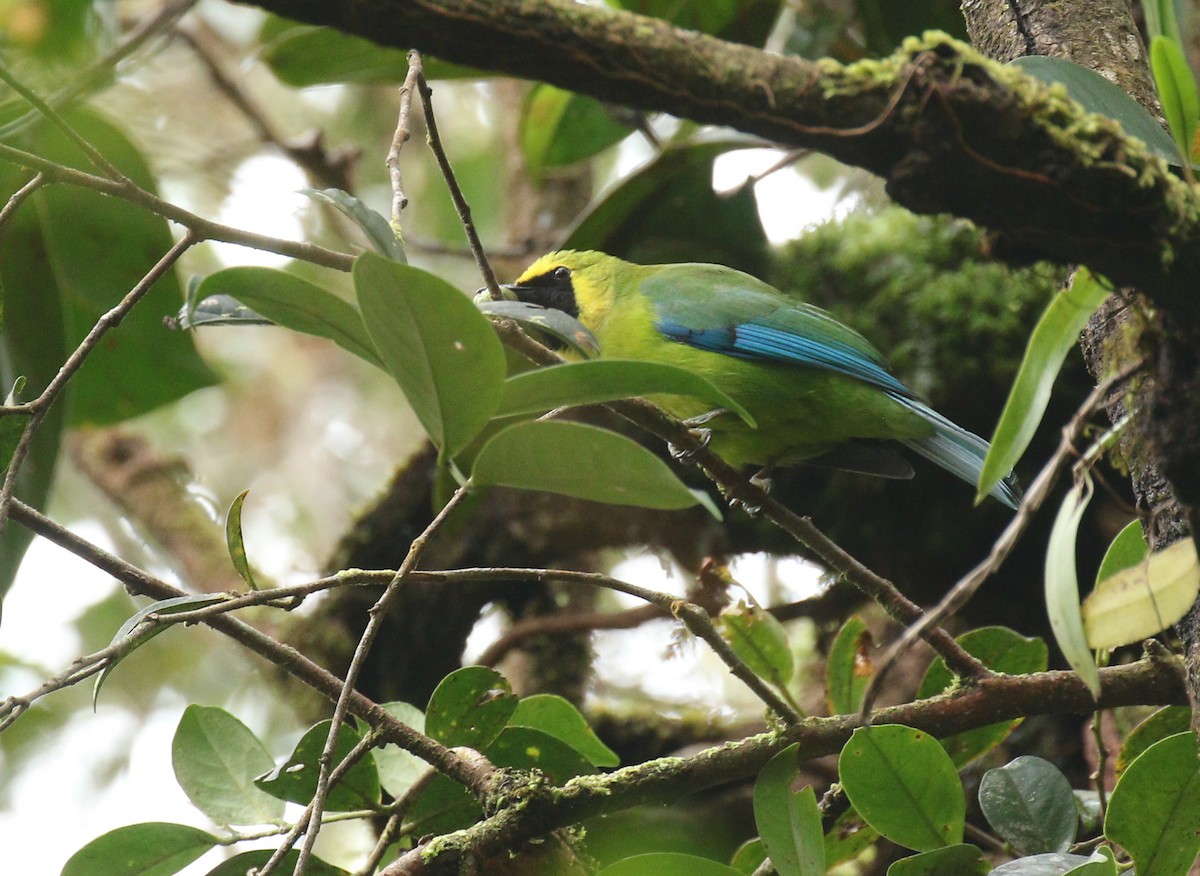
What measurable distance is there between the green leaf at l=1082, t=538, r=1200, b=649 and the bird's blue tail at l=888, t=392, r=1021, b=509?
68.2 inches

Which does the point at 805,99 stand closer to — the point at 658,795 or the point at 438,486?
the point at 658,795

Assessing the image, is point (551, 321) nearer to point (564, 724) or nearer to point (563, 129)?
point (564, 724)

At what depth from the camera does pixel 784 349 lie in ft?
10.7

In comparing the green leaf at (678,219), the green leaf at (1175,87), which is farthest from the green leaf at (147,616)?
the green leaf at (678,219)

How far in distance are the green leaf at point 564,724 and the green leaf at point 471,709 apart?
163 millimetres

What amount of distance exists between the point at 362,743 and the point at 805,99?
1160mm

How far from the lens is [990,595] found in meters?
3.69

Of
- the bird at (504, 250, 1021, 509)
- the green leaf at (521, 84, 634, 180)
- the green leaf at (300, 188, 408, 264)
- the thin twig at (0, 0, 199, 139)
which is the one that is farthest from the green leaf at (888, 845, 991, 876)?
the green leaf at (521, 84, 634, 180)

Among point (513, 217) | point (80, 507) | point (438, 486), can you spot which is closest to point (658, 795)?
point (438, 486)

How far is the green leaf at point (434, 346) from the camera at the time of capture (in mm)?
1300

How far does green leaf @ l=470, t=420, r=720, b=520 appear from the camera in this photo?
1329 mm

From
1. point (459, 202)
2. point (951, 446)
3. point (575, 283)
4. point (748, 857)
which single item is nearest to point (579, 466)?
point (459, 202)

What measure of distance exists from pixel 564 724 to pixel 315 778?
476mm

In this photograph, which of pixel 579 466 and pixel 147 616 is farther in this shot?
pixel 147 616
